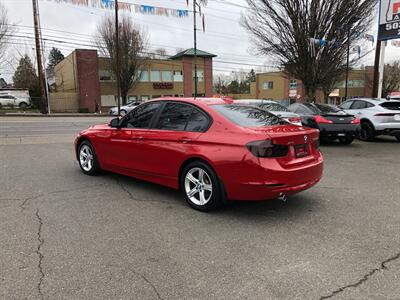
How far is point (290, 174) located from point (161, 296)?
7.52 ft

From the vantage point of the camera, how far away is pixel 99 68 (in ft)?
147

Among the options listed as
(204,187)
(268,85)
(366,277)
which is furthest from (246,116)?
(268,85)

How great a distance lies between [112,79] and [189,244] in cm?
4410

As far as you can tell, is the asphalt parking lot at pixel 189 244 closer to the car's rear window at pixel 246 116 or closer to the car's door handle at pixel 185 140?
the car's door handle at pixel 185 140

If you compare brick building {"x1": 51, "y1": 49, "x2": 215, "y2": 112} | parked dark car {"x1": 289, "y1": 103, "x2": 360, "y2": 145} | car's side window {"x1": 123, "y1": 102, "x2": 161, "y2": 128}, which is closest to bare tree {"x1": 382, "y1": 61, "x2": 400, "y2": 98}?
brick building {"x1": 51, "y1": 49, "x2": 215, "y2": 112}

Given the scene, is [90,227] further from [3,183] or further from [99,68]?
[99,68]

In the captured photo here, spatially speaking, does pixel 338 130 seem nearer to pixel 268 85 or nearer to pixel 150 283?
pixel 150 283

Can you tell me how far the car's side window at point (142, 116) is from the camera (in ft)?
18.8

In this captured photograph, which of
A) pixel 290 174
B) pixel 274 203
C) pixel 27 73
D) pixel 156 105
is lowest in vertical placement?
pixel 274 203

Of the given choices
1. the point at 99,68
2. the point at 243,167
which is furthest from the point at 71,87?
the point at 243,167

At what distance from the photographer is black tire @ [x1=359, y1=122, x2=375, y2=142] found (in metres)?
12.3

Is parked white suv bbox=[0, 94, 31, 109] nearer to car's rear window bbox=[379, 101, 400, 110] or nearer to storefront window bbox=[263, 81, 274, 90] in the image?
car's rear window bbox=[379, 101, 400, 110]

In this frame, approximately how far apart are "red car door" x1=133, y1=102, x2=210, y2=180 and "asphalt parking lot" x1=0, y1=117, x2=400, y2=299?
51 cm

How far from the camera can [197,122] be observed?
5.04 m
